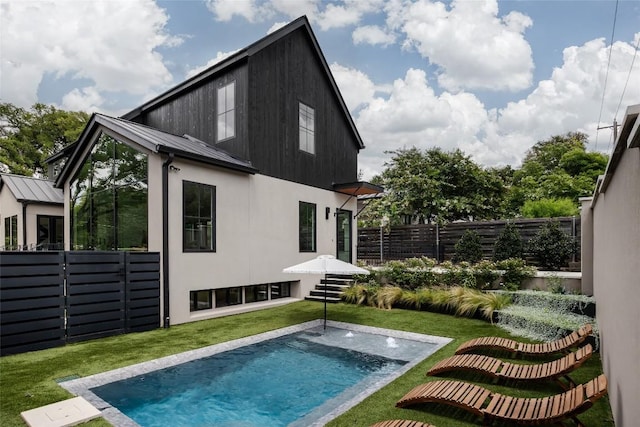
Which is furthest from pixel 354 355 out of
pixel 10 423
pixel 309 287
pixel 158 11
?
pixel 158 11

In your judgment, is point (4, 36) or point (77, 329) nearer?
point (77, 329)

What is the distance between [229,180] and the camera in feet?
34.6

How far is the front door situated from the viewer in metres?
15.2

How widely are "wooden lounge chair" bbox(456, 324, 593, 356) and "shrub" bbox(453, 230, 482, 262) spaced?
8.50m

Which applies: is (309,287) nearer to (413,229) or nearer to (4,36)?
(413,229)

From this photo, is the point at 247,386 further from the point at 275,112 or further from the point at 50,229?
the point at 50,229

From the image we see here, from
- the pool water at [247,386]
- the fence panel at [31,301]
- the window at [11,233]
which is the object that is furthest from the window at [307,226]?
the window at [11,233]

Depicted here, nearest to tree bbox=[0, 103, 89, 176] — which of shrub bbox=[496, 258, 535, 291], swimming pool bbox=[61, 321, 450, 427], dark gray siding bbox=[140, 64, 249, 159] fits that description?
dark gray siding bbox=[140, 64, 249, 159]

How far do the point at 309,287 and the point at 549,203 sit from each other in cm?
1218

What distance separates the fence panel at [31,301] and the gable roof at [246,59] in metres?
7.18

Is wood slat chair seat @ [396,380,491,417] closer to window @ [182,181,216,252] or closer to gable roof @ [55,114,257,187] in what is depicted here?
window @ [182,181,216,252]

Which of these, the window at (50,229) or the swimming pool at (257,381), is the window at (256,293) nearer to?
the swimming pool at (257,381)

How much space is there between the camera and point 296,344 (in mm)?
7863

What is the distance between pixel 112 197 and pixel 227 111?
4.19 meters
